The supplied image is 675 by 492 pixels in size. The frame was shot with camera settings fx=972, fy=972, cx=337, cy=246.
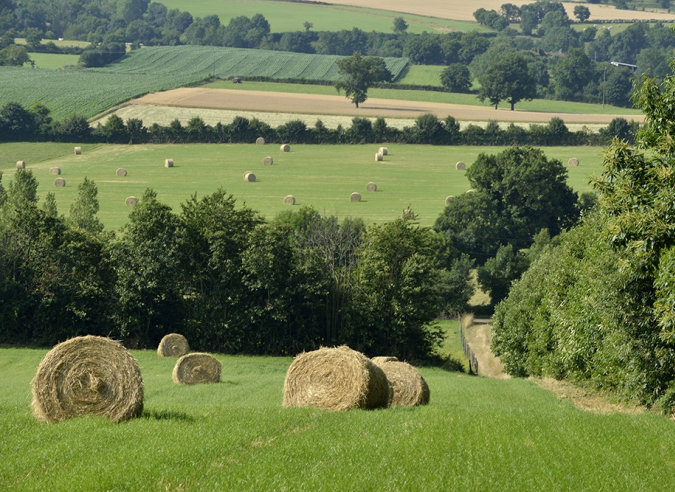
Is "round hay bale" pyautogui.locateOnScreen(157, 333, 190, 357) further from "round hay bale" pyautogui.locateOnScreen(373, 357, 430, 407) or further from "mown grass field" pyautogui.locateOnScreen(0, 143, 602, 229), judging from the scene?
"mown grass field" pyautogui.locateOnScreen(0, 143, 602, 229)

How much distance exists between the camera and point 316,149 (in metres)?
124

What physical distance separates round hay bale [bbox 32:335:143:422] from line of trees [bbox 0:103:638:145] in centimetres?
10687

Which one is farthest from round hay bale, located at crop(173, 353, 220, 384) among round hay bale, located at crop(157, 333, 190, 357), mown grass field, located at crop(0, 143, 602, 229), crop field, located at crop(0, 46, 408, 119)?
crop field, located at crop(0, 46, 408, 119)

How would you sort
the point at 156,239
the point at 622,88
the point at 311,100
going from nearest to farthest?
Answer: the point at 156,239, the point at 311,100, the point at 622,88

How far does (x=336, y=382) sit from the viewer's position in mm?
24172

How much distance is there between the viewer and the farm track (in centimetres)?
14212

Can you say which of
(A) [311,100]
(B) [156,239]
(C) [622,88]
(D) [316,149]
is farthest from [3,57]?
(B) [156,239]

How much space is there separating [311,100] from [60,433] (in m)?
141

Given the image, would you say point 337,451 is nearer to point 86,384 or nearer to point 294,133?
point 86,384

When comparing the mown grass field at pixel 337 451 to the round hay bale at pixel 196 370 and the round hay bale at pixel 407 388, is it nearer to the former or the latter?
the round hay bale at pixel 407 388

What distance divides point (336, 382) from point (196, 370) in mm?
14425

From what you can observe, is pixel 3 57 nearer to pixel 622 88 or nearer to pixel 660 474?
pixel 622 88

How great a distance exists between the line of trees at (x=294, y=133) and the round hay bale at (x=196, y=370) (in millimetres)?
91313

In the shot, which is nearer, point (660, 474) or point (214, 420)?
point (660, 474)
